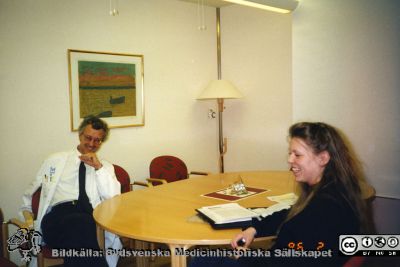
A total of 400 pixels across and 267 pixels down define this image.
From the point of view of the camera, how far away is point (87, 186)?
9.36ft

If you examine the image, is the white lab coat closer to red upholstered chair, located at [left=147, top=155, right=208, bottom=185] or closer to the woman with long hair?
red upholstered chair, located at [left=147, top=155, right=208, bottom=185]

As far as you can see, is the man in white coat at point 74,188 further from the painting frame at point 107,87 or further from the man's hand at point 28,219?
the painting frame at point 107,87

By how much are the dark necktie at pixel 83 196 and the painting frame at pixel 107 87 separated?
916 millimetres

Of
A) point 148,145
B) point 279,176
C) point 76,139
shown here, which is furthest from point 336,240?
point 148,145

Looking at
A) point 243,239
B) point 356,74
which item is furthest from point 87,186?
point 356,74

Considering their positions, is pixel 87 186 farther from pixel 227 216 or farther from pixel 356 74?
pixel 356 74

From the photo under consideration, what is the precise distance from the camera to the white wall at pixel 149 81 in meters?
3.30

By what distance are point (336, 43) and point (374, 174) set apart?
4.02 feet

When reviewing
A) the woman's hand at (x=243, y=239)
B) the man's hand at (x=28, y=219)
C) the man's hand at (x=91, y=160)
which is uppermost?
the man's hand at (x=91, y=160)

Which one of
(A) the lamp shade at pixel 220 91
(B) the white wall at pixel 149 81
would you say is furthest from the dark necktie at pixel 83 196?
(A) the lamp shade at pixel 220 91

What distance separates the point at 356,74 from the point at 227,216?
2.05m

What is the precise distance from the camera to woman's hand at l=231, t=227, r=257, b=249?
Answer: 1.77 metres

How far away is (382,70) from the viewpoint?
10.1 ft

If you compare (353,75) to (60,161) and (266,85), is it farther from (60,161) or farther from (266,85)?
(60,161)
